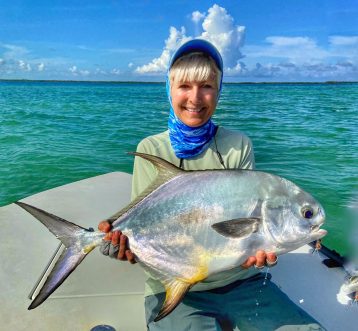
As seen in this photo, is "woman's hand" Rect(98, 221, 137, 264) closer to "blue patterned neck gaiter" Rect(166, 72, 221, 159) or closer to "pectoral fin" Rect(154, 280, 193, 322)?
"pectoral fin" Rect(154, 280, 193, 322)

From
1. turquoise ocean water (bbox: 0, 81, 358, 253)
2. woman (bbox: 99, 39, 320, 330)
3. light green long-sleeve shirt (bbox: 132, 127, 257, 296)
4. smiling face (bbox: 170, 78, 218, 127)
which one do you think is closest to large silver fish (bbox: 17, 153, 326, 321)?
woman (bbox: 99, 39, 320, 330)

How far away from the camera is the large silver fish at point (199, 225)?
5.73 ft

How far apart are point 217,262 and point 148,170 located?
0.69 m

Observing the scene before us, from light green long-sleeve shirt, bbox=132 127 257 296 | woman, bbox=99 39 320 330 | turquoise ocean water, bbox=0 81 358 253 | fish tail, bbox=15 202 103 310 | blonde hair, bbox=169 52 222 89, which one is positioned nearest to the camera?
fish tail, bbox=15 202 103 310

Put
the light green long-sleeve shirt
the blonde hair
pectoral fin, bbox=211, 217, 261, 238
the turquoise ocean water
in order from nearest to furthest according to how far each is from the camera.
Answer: pectoral fin, bbox=211, 217, 261, 238
the blonde hair
the light green long-sleeve shirt
the turquoise ocean water

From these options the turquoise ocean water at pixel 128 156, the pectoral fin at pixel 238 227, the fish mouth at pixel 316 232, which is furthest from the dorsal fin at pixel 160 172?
the turquoise ocean water at pixel 128 156

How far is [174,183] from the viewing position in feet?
6.21

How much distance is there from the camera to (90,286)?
2.44 metres

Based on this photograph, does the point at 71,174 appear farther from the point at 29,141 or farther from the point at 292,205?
the point at 292,205

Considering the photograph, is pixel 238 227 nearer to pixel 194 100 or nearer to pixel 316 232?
pixel 316 232

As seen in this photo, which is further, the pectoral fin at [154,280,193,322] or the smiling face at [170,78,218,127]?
the smiling face at [170,78,218,127]

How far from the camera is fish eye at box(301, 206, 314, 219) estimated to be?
5.74 feet

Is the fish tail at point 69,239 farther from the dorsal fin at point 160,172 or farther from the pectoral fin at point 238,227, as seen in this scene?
the pectoral fin at point 238,227

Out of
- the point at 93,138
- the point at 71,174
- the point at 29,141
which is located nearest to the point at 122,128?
the point at 93,138
